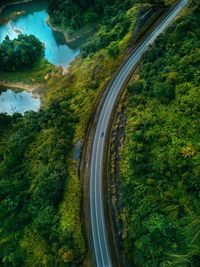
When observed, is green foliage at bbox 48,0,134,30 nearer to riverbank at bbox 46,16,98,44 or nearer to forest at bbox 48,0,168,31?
forest at bbox 48,0,168,31

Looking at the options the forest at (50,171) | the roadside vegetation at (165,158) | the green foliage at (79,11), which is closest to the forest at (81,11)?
the green foliage at (79,11)

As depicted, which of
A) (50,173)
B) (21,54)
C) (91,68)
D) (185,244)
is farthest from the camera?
(21,54)

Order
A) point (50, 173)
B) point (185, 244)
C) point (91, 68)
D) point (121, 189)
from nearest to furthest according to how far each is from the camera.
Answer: point (185, 244)
point (121, 189)
point (50, 173)
point (91, 68)

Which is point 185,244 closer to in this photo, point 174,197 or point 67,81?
point 174,197

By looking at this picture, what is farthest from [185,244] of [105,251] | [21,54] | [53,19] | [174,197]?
[53,19]

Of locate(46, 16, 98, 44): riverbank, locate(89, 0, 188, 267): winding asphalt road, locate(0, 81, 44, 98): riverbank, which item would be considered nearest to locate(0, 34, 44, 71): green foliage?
locate(0, 81, 44, 98): riverbank

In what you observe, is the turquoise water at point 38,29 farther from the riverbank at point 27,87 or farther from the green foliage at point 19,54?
the riverbank at point 27,87
